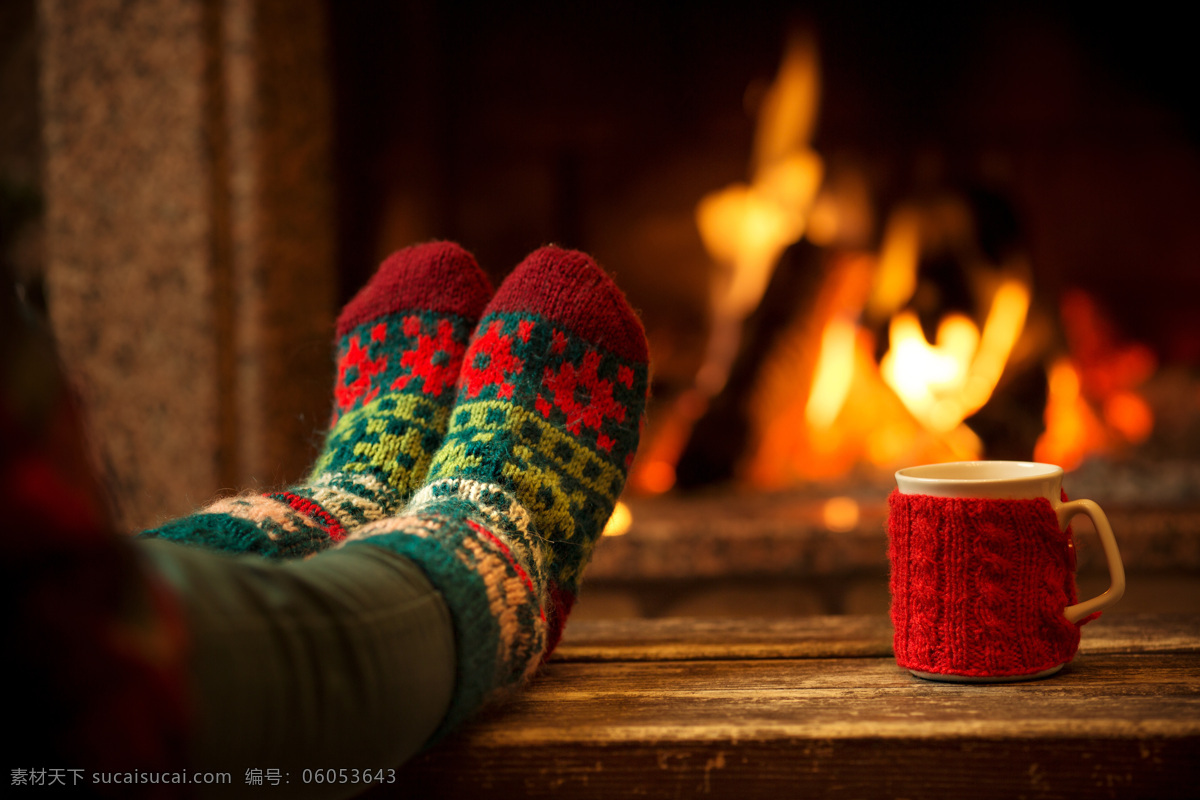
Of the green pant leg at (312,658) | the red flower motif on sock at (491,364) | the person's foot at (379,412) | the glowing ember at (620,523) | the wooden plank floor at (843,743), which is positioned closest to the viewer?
the green pant leg at (312,658)

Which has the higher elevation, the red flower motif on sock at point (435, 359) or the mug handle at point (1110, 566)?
the red flower motif on sock at point (435, 359)

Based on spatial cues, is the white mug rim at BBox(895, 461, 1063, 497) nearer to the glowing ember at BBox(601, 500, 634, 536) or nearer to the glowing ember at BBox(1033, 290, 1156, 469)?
the glowing ember at BBox(601, 500, 634, 536)

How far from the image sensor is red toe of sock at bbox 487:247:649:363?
0.63m

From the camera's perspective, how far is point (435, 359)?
0.69 meters

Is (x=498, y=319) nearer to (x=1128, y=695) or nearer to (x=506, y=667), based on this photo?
(x=506, y=667)

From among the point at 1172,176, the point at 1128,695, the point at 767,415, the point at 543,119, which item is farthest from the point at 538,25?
the point at 1128,695

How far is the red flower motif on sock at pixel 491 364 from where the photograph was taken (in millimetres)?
604

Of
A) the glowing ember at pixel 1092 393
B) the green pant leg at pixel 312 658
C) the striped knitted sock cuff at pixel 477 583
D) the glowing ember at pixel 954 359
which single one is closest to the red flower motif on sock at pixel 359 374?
the striped knitted sock cuff at pixel 477 583

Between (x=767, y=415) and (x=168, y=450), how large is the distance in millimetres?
760

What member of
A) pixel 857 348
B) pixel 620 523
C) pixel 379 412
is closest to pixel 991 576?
pixel 379 412

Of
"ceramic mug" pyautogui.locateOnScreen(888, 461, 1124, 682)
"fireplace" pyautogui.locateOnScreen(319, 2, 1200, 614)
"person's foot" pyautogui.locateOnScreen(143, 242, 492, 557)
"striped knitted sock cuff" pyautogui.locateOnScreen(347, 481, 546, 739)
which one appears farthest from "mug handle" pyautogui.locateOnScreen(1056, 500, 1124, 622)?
"fireplace" pyautogui.locateOnScreen(319, 2, 1200, 614)

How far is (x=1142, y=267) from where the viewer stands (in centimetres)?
128

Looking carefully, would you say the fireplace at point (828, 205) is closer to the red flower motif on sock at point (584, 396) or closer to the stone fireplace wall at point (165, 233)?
the stone fireplace wall at point (165, 233)

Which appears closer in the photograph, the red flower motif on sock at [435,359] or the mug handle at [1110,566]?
the mug handle at [1110,566]
